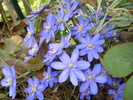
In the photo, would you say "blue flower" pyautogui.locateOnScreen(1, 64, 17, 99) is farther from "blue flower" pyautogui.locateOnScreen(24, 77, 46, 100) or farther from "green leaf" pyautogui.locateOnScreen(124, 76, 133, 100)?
"green leaf" pyautogui.locateOnScreen(124, 76, 133, 100)

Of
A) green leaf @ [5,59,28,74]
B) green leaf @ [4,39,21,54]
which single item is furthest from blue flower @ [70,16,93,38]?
green leaf @ [4,39,21,54]

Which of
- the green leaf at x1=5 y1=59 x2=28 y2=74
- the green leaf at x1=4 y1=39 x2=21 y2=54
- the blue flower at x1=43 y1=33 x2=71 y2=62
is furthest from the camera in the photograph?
the green leaf at x1=4 y1=39 x2=21 y2=54

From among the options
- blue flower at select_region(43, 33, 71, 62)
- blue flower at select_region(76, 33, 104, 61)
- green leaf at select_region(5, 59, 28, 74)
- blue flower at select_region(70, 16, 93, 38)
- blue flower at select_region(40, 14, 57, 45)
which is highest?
blue flower at select_region(40, 14, 57, 45)

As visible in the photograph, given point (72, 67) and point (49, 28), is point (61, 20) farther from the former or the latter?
point (72, 67)

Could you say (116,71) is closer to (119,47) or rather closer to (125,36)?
(119,47)

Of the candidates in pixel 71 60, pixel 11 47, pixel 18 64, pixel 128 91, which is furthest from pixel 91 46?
pixel 11 47

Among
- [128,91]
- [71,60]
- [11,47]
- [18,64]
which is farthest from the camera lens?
[11,47]

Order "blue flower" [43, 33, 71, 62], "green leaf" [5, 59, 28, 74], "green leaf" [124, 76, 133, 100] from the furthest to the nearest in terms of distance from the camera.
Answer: "green leaf" [5, 59, 28, 74], "blue flower" [43, 33, 71, 62], "green leaf" [124, 76, 133, 100]

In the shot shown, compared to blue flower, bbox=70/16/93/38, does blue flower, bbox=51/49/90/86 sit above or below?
below
